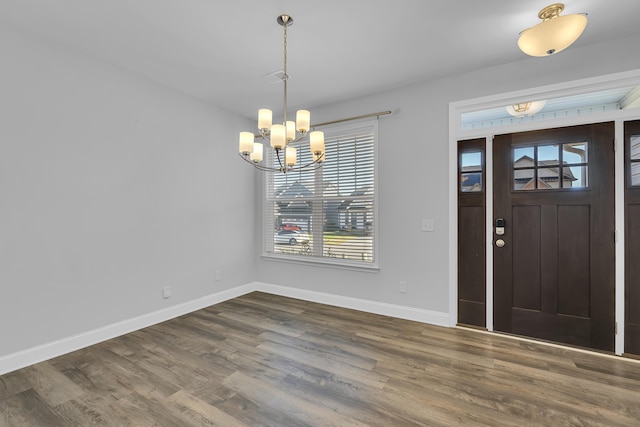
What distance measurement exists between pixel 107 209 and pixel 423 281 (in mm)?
3383

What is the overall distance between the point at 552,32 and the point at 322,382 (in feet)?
9.60

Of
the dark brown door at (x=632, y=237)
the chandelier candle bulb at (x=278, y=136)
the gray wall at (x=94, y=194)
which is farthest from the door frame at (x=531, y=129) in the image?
the gray wall at (x=94, y=194)

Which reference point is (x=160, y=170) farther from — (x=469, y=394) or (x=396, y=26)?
(x=469, y=394)

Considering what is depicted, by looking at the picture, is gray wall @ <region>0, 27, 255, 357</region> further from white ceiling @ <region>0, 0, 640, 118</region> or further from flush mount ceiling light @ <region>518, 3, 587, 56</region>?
flush mount ceiling light @ <region>518, 3, 587, 56</region>

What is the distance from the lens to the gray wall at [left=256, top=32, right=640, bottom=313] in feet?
9.75

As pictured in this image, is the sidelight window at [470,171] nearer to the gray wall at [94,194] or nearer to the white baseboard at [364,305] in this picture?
the white baseboard at [364,305]

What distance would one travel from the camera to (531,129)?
274cm

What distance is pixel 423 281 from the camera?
10.7 feet

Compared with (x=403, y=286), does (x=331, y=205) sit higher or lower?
higher

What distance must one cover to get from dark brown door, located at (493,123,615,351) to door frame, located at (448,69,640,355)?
0.15 feet

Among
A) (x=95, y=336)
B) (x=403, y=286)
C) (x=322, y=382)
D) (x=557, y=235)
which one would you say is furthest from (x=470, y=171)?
(x=95, y=336)

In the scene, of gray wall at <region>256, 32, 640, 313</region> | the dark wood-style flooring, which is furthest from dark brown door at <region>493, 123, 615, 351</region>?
gray wall at <region>256, 32, 640, 313</region>

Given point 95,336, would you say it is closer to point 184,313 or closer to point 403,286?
point 184,313

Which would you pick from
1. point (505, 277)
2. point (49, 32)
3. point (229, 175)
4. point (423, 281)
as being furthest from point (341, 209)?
point (49, 32)
